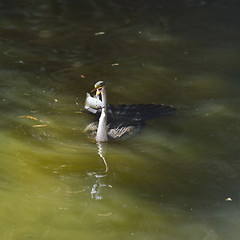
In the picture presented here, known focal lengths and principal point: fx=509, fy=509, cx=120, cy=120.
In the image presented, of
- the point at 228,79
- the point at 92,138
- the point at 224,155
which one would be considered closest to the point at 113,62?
the point at 228,79

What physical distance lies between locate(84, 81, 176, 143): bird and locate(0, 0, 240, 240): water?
0.48 feet

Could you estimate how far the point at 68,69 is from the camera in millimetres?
7902

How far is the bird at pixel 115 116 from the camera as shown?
590 cm

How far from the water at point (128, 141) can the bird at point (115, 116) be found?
147 mm

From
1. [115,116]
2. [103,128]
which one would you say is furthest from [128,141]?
[115,116]

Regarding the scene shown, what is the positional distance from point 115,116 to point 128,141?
0.78 metres

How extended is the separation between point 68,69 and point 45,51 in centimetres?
89

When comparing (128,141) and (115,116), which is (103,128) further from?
(115,116)

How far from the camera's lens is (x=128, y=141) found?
19.4 feet

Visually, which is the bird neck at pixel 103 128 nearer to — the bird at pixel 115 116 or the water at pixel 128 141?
the bird at pixel 115 116

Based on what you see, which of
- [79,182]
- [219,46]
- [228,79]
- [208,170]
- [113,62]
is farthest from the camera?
[219,46]

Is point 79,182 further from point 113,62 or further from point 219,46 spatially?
point 219,46

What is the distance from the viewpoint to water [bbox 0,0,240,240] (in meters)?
4.29

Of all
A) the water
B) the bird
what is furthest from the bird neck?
the water
